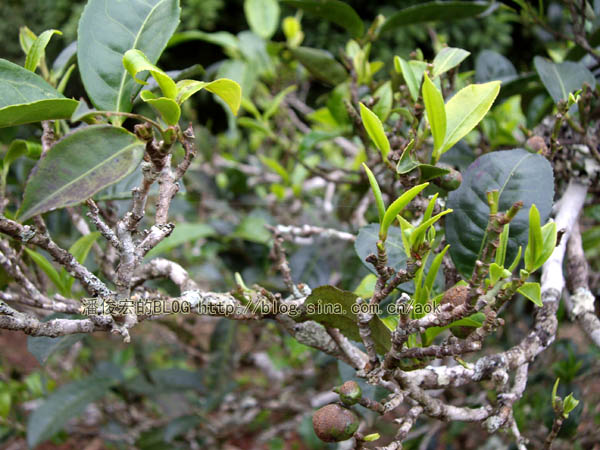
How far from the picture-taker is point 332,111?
4.41 feet

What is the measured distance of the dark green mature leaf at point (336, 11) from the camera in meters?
1.22

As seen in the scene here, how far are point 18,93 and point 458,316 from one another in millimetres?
694

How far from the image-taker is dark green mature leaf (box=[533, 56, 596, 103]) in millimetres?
1041

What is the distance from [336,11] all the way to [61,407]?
1.55 meters

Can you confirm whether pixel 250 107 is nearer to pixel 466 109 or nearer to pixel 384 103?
pixel 384 103

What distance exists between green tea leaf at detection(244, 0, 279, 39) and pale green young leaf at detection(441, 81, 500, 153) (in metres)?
1.47

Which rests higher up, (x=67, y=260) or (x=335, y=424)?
(x=67, y=260)

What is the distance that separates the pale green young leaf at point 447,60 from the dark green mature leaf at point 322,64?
0.53 metres

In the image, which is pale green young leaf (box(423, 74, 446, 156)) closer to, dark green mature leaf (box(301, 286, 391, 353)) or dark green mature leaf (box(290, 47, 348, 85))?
dark green mature leaf (box(301, 286, 391, 353))

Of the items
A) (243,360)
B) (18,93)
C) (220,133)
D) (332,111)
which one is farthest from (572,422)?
(220,133)

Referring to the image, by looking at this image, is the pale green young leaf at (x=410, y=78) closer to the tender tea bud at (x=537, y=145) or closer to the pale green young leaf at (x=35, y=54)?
the tender tea bud at (x=537, y=145)

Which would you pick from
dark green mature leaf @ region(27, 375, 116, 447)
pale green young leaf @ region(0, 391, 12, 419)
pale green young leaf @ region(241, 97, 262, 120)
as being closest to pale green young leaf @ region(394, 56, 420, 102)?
pale green young leaf @ region(241, 97, 262, 120)

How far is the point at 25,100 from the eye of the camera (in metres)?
0.73

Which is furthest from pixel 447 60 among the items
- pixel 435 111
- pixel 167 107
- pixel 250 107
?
pixel 250 107
